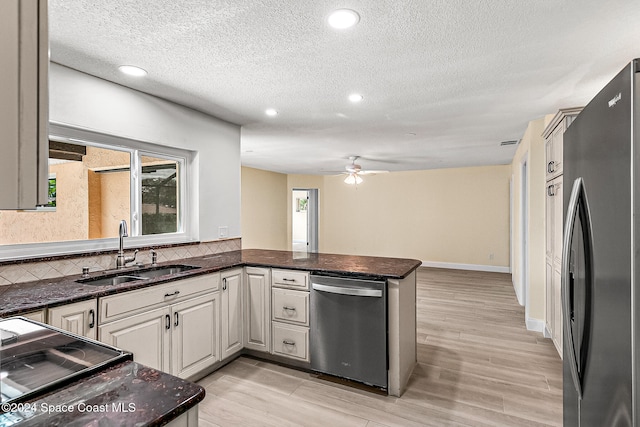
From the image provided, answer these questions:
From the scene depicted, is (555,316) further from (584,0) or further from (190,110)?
(190,110)

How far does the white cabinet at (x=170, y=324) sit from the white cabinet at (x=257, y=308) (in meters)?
0.33

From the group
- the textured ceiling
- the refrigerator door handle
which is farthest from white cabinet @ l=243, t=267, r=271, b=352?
the refrigerator door handle

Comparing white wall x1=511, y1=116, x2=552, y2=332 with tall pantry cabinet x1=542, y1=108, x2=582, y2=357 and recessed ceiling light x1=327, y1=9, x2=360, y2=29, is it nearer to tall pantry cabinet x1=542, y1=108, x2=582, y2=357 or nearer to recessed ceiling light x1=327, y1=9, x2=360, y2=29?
tall pantry cabinet x1=542, y1=108, x2=582, y2=357

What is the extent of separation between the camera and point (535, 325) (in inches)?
147

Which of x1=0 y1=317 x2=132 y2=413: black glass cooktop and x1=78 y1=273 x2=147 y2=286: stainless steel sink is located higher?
x1=0 y1=317 x2=132 y2=413: black glass cooktop

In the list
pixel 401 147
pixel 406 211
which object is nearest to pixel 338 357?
pixel 401 147

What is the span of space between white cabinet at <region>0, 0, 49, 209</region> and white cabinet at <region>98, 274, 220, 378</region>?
5.92ft

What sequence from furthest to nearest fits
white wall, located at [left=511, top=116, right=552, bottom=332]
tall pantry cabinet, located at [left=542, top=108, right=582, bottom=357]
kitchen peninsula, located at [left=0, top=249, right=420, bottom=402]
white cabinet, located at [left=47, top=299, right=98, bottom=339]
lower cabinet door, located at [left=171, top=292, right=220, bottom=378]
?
white wall, located at [left=511, top=116, right=552, bottom=332], tall pantry cabinet, located at [left=542, top=108, right=582, bottom=357], lower cabinet door, located at [left=171, top=292, right=220, bottom=378], kitchen peninsula, located at [left=0, top=249, right=420, bottom=402], white cabinet, located at [left=47, top=299, right=98, bottom=339]

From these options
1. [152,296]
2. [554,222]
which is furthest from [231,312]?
[554,222]

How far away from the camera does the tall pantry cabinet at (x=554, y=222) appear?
2850 millimetres

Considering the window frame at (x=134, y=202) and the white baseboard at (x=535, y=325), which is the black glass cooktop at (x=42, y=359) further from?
the white baseboard at (x=535, y=325)

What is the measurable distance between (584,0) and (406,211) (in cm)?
673

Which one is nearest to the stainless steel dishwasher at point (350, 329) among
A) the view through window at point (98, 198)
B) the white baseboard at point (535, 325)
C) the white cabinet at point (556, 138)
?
the view through window at point (98, 198)

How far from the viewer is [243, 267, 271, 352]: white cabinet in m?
2.92
